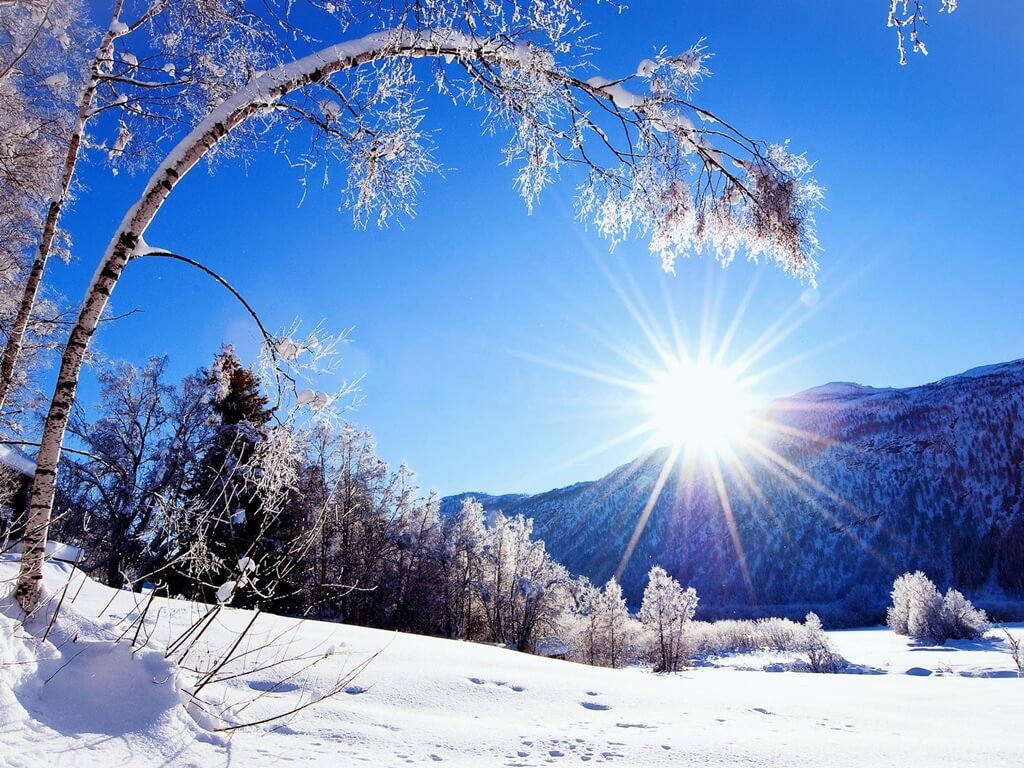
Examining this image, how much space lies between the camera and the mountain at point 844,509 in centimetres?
8956

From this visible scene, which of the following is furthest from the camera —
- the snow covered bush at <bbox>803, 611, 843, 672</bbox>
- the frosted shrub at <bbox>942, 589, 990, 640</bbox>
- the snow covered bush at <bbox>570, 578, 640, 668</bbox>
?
the frosted shrub at <bbox>942, 589, 990, 640</bbox>

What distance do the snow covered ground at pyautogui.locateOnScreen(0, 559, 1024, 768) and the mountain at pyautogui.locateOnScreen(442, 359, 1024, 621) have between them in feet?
303

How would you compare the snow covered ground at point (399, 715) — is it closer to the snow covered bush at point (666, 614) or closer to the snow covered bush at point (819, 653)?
the snow covered bush at point (819, 653)

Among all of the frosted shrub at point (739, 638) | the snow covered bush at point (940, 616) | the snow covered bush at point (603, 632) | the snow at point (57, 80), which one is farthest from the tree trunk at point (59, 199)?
the snow covered bush at point (940, 616)

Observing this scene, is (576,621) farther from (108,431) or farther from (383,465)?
(108,431)

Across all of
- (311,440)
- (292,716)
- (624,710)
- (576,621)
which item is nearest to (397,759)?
(292,716)

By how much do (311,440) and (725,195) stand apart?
10.4 ft

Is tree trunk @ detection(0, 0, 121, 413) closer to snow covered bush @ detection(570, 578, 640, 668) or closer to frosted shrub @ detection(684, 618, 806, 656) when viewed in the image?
snow covered bush @ detection(570, 578, 640, 668)

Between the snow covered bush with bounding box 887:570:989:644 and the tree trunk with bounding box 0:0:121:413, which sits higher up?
the tree trunk with bounding box 0:0:121:413

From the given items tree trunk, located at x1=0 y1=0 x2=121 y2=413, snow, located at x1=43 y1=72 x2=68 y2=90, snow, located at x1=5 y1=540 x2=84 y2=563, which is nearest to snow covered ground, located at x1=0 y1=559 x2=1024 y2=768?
snow, located at x1=5 y1=540 x2=84 y2=563

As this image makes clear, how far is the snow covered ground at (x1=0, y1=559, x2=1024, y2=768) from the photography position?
203cm

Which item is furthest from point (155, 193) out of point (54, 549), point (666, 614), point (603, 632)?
point (603, 632)

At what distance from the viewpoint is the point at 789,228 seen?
333 cm

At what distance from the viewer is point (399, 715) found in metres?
3.22
